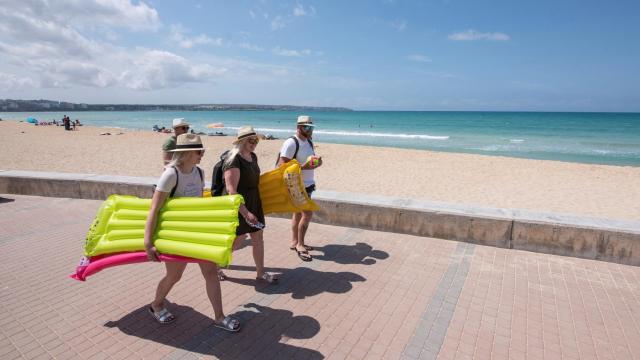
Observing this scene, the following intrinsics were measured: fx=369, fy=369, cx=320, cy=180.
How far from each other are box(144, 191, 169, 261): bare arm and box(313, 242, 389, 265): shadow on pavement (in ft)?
7.99

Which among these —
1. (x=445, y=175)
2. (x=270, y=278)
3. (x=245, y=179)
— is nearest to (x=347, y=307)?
(x=270, y=278)

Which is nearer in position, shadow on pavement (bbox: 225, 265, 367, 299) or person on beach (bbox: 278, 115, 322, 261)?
shadow on pavement (bbox: 225, 265, 367, 299)

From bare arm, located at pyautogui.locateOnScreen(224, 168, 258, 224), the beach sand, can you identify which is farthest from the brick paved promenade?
the beach sand

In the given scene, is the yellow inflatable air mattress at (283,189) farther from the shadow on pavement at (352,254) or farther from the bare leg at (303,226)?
the shadow on pavement at (352,254)

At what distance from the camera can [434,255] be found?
4.91m

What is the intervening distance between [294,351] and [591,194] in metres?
11.9

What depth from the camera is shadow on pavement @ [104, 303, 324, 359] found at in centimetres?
302

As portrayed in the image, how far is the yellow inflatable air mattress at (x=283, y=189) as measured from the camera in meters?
4.31

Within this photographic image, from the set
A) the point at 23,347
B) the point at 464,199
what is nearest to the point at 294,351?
the point at 23,347

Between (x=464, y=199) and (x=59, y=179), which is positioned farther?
(x=464, y=199)

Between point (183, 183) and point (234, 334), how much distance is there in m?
1.39

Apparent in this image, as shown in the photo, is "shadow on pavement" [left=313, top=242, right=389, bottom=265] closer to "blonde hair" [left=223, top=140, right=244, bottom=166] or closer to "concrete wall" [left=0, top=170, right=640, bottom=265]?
"concrete wall" [left=0, top=170, right=640, bottom=265]

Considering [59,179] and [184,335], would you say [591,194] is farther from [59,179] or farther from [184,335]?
[59,179]

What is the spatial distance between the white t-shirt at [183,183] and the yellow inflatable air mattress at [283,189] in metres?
1.16
